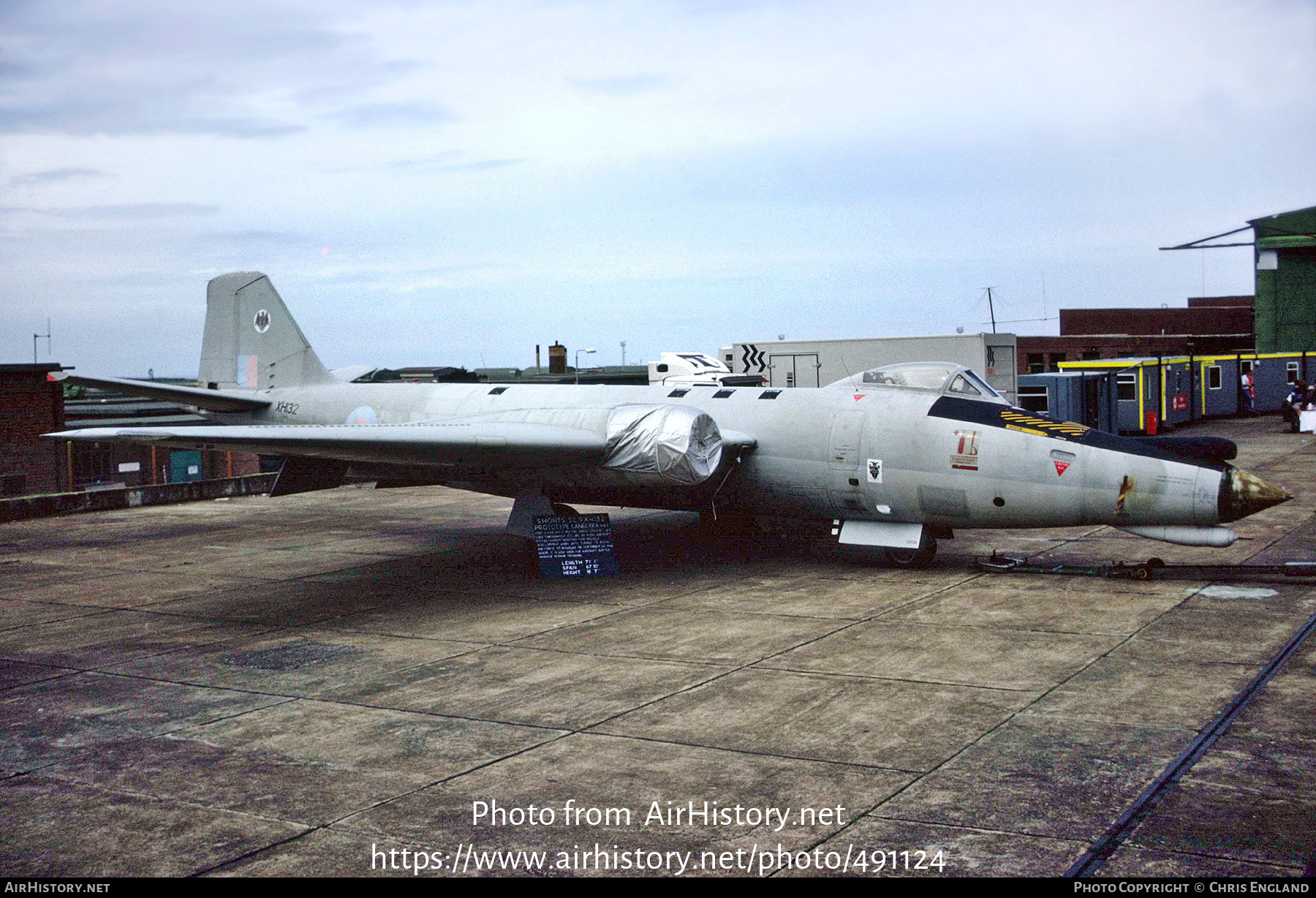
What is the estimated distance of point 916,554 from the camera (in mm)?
14461

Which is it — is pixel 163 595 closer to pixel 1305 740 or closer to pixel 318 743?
pixel 318 743

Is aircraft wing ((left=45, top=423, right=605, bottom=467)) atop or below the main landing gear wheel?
atop

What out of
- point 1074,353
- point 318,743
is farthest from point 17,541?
point 1074,353

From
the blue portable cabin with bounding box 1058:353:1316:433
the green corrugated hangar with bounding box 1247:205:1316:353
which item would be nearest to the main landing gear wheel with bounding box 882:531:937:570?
the blue portable cabin with bounding box 1058:353:1316:433

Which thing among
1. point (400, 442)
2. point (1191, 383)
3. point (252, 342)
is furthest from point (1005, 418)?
point (1191, 383)

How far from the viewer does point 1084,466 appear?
13.0 m

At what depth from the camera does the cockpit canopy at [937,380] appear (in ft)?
47.2

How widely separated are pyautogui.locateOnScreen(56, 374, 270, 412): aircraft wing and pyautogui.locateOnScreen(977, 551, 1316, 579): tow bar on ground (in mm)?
13210

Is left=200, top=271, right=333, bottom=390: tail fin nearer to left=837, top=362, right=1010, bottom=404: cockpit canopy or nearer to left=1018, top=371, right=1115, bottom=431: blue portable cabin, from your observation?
left=837, top=362, right=1010, bottom=404: cockpit canopy

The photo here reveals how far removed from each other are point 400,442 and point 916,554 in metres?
6.98

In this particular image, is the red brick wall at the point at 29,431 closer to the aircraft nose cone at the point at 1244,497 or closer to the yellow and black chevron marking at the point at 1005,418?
the yellow and black chevron marking at the point at 1005,418

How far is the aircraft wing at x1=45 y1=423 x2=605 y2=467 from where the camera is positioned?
1295 centimetres

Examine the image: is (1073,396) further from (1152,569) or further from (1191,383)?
(1152,569)

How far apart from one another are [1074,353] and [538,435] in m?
62.1
